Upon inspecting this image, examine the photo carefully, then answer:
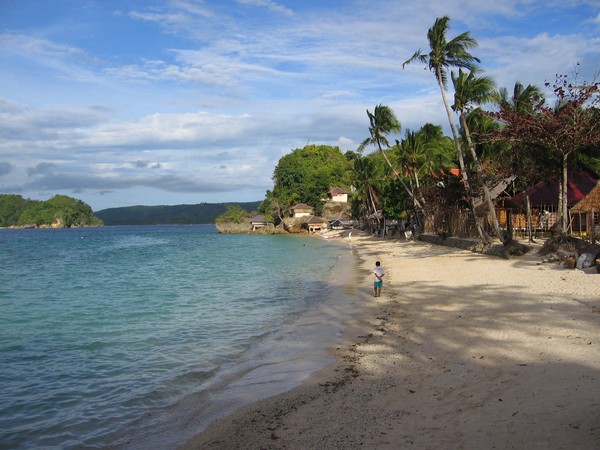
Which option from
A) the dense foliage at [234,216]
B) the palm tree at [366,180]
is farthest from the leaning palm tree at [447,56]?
the dense foliage at [234,216]

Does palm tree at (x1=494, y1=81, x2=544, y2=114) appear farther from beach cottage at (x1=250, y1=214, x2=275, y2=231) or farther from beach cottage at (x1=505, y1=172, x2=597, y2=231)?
beach cottage at (x1=250, y1=214, x2=275, y2=231)

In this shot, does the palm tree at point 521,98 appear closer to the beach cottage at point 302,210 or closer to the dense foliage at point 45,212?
the beach cottage at point 302,210

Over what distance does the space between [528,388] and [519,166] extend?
60.4 feet

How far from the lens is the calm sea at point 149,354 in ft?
20.2

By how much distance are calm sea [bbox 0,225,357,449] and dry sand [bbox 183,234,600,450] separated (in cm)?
77

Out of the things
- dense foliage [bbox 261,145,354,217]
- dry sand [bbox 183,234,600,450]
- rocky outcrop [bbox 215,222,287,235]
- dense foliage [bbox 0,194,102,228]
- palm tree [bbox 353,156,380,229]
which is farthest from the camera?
→ dense foliage [bbox 0,194,102,228]

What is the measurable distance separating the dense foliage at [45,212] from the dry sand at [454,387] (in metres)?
191

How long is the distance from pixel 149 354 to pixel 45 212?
194 m

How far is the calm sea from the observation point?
6164 mm

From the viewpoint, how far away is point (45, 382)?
25.9 feet

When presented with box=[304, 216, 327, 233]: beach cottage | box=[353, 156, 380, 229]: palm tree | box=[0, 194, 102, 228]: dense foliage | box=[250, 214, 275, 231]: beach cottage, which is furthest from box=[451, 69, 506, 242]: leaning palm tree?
box=[0, 194, 102, 228]: dense foliage

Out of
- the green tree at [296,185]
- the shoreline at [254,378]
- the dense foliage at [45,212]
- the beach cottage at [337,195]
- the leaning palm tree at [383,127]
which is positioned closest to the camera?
the shoreline at [254,378]

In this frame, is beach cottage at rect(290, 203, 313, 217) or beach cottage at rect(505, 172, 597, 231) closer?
beach cottage at rect(505, 172, 597, 231)

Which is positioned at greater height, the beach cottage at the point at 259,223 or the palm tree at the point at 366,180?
the palm tree at the point at 366,180
